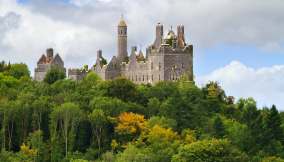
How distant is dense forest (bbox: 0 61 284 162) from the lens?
231 ft

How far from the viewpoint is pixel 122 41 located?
404ft

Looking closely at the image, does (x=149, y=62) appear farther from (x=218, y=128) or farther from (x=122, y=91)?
(x=218, y=128)

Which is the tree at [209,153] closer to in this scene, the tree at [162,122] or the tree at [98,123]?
the tree at [162,122]

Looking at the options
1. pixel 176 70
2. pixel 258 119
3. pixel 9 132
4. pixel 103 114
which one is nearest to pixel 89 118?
pixel 103 114

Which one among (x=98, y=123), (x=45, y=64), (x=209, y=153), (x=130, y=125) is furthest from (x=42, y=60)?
(x=209, y=153)

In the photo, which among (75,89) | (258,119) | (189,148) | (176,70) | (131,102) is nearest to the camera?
(189,148)

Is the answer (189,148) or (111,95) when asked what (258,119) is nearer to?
(189,148)

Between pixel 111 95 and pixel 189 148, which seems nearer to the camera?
pixel 189 148

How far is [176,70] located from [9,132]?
123 ft

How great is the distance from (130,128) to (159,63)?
34.2 meters

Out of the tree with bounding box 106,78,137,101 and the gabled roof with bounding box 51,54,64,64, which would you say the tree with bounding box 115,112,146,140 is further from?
the gabled roof with bounding box 51,54,64,64

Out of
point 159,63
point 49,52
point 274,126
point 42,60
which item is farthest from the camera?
point 49,52

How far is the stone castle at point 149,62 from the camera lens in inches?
4318

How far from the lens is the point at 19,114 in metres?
76.1
